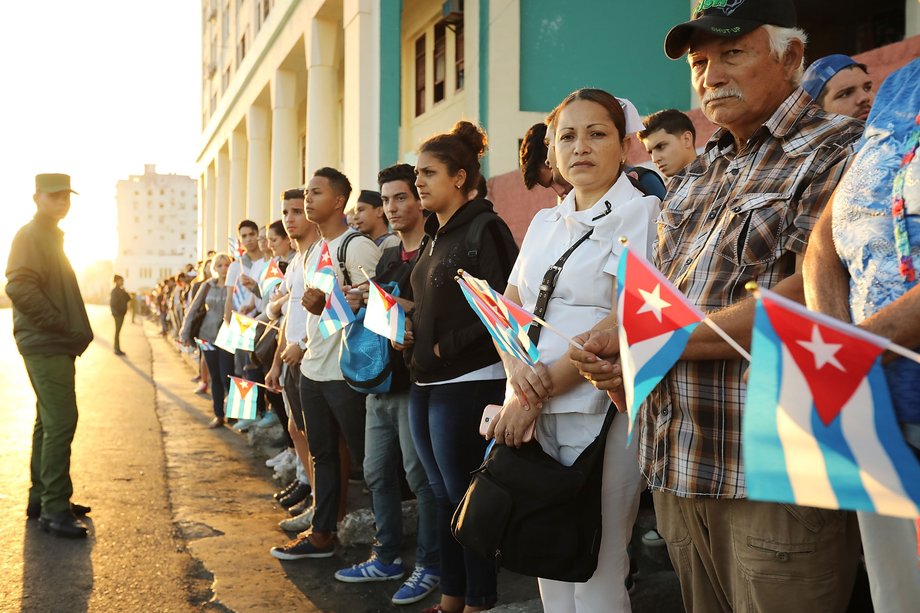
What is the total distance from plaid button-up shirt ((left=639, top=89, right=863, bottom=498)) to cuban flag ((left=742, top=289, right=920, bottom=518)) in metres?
0.62

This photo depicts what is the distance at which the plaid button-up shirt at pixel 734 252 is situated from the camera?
6.10 ft

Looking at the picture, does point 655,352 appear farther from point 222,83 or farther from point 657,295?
point 222,83

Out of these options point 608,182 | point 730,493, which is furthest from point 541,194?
point 730,493

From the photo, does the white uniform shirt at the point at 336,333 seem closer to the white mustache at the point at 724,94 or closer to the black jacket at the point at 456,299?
the black jacket at the point at 456,299

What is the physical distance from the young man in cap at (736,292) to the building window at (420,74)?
15.1 m

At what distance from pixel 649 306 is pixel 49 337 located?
4.72 m

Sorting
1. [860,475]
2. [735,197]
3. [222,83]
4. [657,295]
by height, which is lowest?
[860,475]

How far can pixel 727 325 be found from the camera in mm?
1802

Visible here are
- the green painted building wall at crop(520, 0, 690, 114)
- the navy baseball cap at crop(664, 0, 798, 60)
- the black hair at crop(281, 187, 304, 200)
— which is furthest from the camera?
the green painted building wall at crop(520, 0, 690, 114)

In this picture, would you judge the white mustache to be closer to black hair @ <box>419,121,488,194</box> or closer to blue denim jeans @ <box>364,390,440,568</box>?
black hair @ <box>419,121,488,194</box>

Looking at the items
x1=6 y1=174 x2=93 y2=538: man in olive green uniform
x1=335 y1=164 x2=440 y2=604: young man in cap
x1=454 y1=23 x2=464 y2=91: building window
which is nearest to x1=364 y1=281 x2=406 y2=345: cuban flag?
x1=335 y1=164 x2=440 y2=604: young man in cap

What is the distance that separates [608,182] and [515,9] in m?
9.93

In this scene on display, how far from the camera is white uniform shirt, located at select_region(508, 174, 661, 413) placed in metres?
2.46

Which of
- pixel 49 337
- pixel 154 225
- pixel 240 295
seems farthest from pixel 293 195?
pixel 154 225
